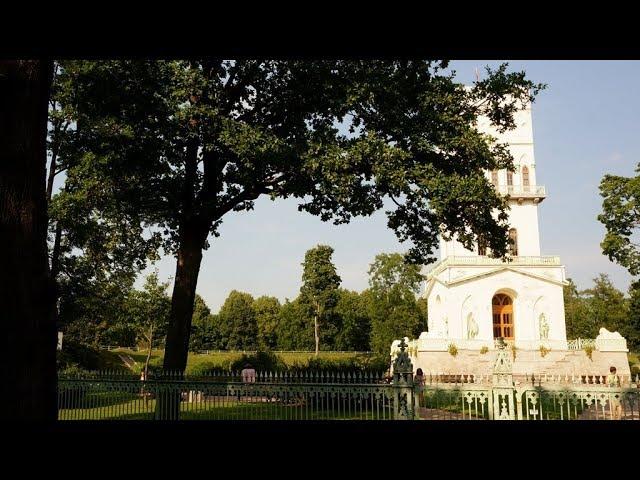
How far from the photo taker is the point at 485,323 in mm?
40906

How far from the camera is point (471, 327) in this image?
4094 cm

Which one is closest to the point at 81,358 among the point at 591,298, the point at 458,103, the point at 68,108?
the point at 68,108

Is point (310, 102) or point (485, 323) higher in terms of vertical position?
point (310, 102)

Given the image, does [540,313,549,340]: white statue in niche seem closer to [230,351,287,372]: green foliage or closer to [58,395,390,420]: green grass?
[230,351,287,372]: green foliage

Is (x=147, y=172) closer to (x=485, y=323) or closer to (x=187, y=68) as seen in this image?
(x=187, y=68)

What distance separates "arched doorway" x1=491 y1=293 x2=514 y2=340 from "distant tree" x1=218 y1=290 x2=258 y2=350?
35.2 m

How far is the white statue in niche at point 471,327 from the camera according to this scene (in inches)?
1598

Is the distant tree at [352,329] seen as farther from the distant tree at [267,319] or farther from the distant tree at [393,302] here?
the distant tree at [267,319]

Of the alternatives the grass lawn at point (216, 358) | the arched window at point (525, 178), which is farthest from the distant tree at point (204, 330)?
the arched window at point (525, 178)

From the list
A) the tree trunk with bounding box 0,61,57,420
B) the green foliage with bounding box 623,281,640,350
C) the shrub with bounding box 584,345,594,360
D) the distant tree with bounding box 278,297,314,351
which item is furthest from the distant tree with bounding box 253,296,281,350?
the tree trunk with bounding box 0,61,57,420

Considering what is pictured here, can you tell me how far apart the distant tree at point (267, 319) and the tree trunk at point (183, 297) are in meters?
52.4

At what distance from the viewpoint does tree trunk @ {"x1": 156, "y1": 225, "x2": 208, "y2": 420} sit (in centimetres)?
1633
